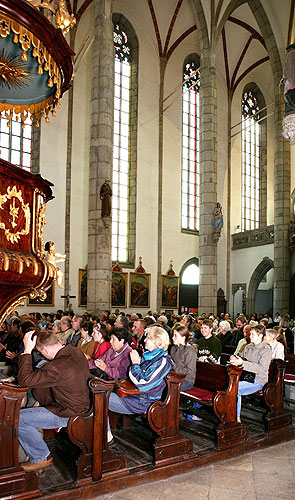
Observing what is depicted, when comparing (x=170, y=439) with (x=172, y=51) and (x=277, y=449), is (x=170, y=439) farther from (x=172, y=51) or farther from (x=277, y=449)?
→ (x=172, y=51)

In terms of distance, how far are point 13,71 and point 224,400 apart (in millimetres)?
4249

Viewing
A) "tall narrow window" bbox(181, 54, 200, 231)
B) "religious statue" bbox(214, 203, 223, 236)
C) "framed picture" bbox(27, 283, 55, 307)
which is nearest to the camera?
"framed picture" bbox(27, 283, 55, 307)

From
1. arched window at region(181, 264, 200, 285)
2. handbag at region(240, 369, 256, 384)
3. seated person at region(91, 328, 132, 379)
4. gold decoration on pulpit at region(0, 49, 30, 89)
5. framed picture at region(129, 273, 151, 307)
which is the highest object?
gold decoration on pulpit at region(0, 49, 30, 89)

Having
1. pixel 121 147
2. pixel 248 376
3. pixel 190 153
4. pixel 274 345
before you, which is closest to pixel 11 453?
pixel 248 376

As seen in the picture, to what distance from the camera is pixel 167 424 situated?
14.7ft

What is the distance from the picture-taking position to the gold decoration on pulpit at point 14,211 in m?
3.85

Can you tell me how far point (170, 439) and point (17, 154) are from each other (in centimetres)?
1557

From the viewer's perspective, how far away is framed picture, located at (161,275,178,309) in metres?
21.4

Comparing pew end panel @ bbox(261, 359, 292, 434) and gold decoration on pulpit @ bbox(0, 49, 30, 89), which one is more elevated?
gold decoration on pulpit @ bbox(0, 49, 30, 89)

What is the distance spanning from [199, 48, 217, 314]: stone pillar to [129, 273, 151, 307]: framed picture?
3.12 m

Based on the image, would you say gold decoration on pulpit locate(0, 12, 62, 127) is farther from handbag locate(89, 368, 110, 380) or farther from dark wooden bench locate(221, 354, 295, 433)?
dark wooden bench locate(221, 354, 295, 433)

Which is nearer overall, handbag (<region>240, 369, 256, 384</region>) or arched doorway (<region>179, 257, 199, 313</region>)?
handbag (<region>240, 369, 256, 384</region>)

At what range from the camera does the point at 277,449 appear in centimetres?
514

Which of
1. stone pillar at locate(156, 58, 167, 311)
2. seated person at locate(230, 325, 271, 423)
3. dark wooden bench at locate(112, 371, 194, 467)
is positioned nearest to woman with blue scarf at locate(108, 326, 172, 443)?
dark wooden bench at locate(112, 371, 194, 467)
